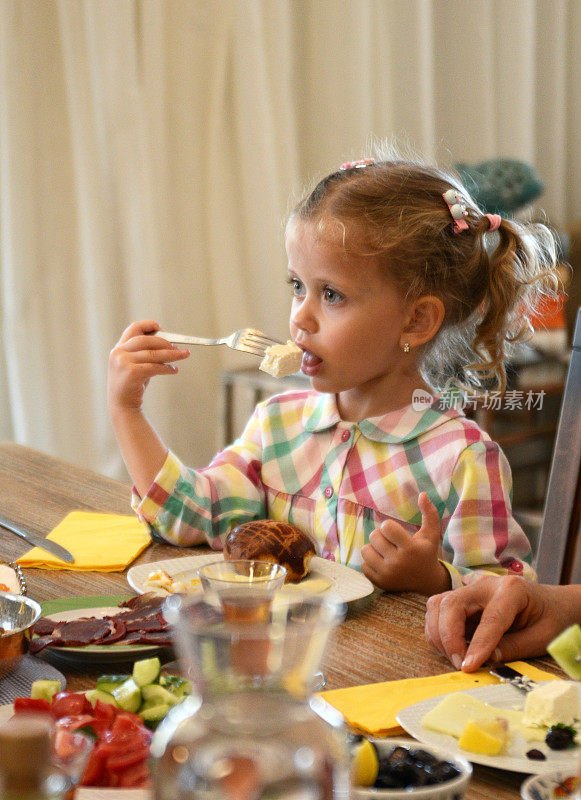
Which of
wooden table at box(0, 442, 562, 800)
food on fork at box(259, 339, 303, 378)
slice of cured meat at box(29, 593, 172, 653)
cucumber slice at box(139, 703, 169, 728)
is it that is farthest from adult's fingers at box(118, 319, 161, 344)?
cucumber slice at box(139, 703, 169, 728)

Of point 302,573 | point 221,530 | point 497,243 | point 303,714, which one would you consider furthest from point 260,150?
point 303,714

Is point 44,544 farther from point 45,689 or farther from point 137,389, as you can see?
Answer: point 45,689

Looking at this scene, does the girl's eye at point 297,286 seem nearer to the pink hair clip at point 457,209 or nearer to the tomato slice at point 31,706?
the pink hair clip at point 457,209

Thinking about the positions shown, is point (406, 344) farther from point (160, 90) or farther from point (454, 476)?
point (160, 90)

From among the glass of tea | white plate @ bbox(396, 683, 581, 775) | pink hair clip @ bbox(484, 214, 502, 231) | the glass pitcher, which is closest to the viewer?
the glass pitcher

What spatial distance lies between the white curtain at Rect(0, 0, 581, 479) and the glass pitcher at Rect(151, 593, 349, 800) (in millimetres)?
2428

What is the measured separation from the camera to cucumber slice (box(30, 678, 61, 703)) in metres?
0.74

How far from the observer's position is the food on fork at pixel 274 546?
3.56 feet

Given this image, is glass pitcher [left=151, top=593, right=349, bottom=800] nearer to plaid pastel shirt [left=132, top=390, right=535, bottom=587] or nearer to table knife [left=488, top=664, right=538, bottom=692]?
table knife [left=488, top=664, right=538, bottom=692]

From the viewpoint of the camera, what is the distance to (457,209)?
137 cm

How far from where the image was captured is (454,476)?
4.21ft

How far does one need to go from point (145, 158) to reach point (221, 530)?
6.70 feet

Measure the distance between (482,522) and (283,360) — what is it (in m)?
0.34

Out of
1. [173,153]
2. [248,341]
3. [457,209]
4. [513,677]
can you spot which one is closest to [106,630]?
[513,677]
